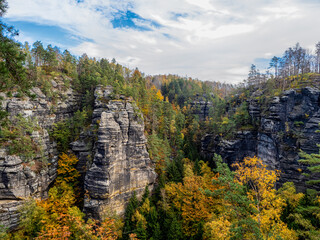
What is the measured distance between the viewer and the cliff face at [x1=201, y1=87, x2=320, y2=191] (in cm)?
2856

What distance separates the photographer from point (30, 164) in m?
26.3

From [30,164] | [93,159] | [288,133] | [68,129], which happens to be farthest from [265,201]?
[68,129]

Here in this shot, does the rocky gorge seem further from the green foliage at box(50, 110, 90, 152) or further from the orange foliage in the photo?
the orange foliage

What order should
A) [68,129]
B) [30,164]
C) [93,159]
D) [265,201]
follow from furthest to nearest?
[68,129], [93,159], [30,164], [265,201]

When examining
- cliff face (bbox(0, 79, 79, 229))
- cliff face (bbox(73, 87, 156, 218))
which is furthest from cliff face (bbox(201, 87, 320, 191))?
cliff face (bbox(0, 79, 79, 229))

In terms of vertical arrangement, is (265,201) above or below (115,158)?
above

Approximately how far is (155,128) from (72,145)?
19067 mm

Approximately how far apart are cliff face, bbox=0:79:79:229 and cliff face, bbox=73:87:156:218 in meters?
5.70

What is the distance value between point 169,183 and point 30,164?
2402 cm

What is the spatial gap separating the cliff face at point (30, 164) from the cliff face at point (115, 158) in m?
5.70

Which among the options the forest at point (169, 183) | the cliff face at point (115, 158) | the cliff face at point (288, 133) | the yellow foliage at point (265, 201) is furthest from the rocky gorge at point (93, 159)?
the cliff face at point (288, 133)

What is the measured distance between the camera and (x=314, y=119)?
2866 cm

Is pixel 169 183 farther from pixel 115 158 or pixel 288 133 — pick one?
pixel 288 133

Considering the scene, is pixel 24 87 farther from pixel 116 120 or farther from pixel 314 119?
pixel 314 119
